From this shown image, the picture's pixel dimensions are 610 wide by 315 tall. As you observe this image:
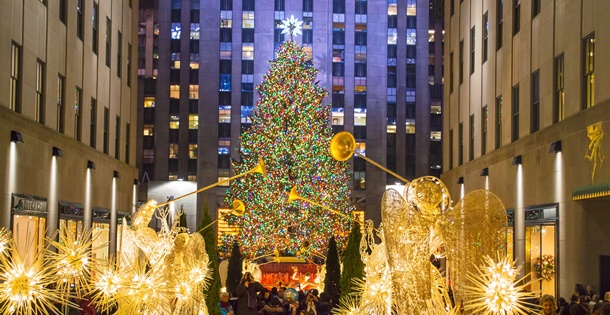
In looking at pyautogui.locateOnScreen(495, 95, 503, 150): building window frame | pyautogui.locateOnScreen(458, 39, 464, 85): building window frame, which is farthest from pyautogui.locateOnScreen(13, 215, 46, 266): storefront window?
pyautogui.locateOnScreen(458, 39, 464, 85): building window frame

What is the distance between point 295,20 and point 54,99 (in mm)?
46249

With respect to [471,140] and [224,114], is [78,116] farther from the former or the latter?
[224,114]

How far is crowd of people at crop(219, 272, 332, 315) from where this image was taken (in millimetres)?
19078

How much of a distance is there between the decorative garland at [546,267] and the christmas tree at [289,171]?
2165 cm

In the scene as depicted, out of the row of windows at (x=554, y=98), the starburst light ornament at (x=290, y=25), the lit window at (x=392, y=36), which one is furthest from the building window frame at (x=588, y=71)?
the lit window at (x=392, y=36)

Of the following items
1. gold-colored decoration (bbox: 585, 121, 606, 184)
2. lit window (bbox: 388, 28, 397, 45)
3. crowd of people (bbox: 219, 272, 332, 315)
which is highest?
lit window (bbox: 388, 28, 397, 45)

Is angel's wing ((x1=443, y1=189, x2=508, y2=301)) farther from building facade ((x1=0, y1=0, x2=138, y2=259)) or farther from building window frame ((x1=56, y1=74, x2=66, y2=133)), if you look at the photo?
building window frame ((x1=56, y1=74, x2=66, y2=133))

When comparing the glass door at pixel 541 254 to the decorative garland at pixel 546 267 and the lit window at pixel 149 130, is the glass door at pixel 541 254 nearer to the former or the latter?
the decorative garland at pixel 546 267

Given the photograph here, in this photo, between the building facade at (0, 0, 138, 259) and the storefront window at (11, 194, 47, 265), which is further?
the building facade at (0, 0, 138, 259)

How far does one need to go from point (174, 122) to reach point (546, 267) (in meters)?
53.0

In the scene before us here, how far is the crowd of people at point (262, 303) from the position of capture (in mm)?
19078

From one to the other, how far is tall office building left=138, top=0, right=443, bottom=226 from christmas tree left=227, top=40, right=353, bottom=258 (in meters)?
23.1

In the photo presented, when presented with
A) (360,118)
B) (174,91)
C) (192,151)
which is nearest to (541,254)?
(360,118)

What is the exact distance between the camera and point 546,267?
26141 millimetres
